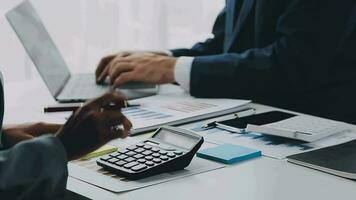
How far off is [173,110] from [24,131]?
1.17 ft

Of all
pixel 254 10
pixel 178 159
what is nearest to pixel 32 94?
pixel 254 10

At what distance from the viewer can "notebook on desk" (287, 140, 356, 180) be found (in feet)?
3.09

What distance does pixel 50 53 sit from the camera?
5.13 feet

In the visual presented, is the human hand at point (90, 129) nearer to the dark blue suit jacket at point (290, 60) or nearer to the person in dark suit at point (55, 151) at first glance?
the person in dark suit at point (55, 151)

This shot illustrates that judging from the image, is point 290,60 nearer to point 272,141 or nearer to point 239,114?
point 239,114

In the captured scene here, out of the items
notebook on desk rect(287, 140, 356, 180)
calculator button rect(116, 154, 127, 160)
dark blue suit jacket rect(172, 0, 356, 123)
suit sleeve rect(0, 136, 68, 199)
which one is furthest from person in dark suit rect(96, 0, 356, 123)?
suit sleeve rect(0, 136, 68, 199)

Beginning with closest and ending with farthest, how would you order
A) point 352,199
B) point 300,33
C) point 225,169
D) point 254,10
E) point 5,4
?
point 352,199
point 225,169
point 300,33
point 254,10
point 5,4

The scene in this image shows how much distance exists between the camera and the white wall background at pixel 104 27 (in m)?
1.91

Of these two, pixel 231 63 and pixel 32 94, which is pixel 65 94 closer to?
pixel 32 94

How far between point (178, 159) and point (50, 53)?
0.73 m

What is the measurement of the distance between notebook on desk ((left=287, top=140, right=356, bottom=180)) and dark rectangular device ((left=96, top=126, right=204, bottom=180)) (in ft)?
0.55

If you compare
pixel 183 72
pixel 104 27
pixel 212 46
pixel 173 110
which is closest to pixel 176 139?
pixel 173 110

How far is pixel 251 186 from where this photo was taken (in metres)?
0.90

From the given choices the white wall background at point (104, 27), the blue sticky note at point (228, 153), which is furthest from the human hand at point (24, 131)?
the white wall background at point (104, 27)
